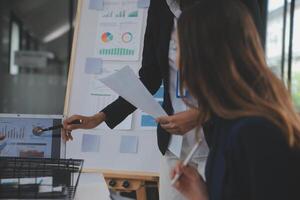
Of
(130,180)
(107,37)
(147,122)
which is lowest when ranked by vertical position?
(130,180)

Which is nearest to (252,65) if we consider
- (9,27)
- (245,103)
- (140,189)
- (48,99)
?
(245,103)

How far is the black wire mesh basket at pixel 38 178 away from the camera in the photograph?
107 cm

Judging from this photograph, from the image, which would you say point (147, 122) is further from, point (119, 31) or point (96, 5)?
point (96, 5)

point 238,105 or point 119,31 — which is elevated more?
point 119,31

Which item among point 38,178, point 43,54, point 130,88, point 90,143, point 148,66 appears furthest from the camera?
point 43,54


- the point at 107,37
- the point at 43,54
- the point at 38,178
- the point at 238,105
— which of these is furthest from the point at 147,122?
the point at 43,54

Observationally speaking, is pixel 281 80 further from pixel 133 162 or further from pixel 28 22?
pixel 28 22

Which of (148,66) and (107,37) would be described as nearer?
(148,66)

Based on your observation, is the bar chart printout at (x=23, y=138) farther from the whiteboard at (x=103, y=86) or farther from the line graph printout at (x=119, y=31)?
the line graph printout at (x=119, y=31)

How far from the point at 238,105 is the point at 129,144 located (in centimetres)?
123

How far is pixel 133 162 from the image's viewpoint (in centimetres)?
206

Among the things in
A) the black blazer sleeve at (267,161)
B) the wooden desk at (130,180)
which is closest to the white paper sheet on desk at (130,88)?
the black blazer sleeve at (267,161)

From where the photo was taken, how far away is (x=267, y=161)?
2.79 feet

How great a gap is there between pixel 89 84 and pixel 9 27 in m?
4.35
